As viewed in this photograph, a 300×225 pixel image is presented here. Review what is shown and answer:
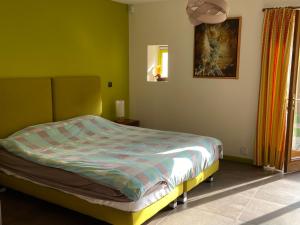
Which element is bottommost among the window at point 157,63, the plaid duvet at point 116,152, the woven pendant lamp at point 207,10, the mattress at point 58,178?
the mattress at point 58,178

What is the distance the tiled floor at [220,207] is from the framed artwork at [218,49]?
1.65 m

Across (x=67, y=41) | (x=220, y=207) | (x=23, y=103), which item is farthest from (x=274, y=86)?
(x=23, y=103)

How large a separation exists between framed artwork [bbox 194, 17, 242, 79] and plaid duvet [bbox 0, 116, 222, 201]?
1327 millimetres

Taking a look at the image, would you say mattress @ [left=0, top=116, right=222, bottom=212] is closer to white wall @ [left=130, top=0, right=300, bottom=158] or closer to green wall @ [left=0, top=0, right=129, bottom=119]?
green wall @ [left=0, top=0, right=129, bottom=119]

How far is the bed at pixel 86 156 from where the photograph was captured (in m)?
2.44

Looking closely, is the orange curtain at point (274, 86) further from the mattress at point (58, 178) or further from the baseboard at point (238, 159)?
the mattress at point (58, 178)

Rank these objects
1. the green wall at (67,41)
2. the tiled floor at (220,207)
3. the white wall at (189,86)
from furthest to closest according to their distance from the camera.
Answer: the white wall at (189,86) → the green wall at (67,41) → the tiled floor at (220,207)

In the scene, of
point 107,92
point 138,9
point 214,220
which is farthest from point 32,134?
point 138,9

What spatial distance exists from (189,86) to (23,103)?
2.54 m

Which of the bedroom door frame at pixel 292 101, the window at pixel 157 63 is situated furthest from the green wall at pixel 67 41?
the bedroom door frame at pixel 292 101

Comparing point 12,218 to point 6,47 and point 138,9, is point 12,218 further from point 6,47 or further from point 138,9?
point 138,9

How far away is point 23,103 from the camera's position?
3467 millimetres

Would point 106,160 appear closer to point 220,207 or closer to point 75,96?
point 220,207

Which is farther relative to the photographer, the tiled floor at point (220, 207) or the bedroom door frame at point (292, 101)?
the bedroom door frame at point (292, 101)
